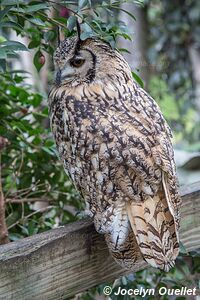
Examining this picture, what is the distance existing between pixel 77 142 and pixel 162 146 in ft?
0.73

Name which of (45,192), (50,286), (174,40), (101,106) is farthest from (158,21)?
(50,286)

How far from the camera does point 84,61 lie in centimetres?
187

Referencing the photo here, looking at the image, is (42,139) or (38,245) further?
(42,139)

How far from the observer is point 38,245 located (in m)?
1.50

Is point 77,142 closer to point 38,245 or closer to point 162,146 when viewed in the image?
point 162,146

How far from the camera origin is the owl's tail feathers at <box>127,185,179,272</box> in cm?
168

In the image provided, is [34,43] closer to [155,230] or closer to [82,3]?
[82,3]

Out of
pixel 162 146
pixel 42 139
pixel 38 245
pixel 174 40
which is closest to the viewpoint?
pixel 38 245

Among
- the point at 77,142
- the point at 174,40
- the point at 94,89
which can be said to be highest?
the point at 94,89

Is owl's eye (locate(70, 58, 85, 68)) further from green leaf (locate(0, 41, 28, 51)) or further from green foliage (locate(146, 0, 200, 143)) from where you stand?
green foliage (locate(146, 0, 200, 143))

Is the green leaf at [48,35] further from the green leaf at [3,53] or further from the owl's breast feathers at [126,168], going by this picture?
the green leaf at [3,53]

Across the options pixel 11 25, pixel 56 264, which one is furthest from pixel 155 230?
pixel 11 25

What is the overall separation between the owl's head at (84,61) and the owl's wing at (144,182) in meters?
0.16

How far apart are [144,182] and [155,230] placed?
0.40 ft
